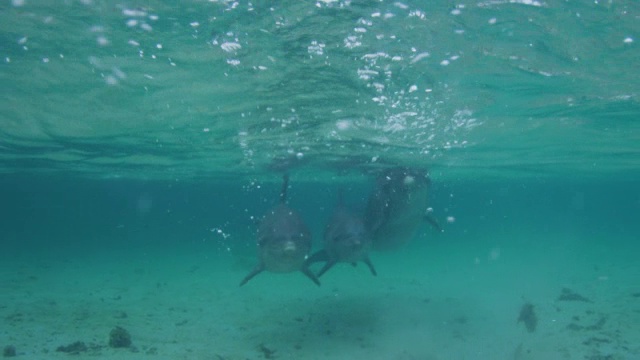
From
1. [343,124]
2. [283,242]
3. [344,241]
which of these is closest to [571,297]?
[343,124]

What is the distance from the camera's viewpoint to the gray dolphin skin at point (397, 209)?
49.3 ft

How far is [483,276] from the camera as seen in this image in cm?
3194

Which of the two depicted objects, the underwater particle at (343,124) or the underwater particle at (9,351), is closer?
the underwater particle at (9,351)

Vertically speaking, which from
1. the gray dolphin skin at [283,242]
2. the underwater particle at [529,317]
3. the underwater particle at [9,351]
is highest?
the gray dolphin skin at [283,242]

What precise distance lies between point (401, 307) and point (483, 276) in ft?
54.0

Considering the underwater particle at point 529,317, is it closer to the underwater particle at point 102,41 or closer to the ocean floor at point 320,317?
the ocean floor at point 320,317

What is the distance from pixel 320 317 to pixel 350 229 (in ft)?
18.4

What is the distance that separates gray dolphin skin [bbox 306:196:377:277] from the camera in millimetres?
12141

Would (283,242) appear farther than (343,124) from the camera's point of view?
No

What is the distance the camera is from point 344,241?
12.1 metres

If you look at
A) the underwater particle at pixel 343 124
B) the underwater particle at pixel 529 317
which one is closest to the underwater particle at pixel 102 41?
the underwater particle at pixel 343 124

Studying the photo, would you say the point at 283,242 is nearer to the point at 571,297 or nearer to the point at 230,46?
the point at 230,46

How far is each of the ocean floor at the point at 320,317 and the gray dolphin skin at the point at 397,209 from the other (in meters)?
3.26

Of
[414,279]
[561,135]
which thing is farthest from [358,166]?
[561,135]
